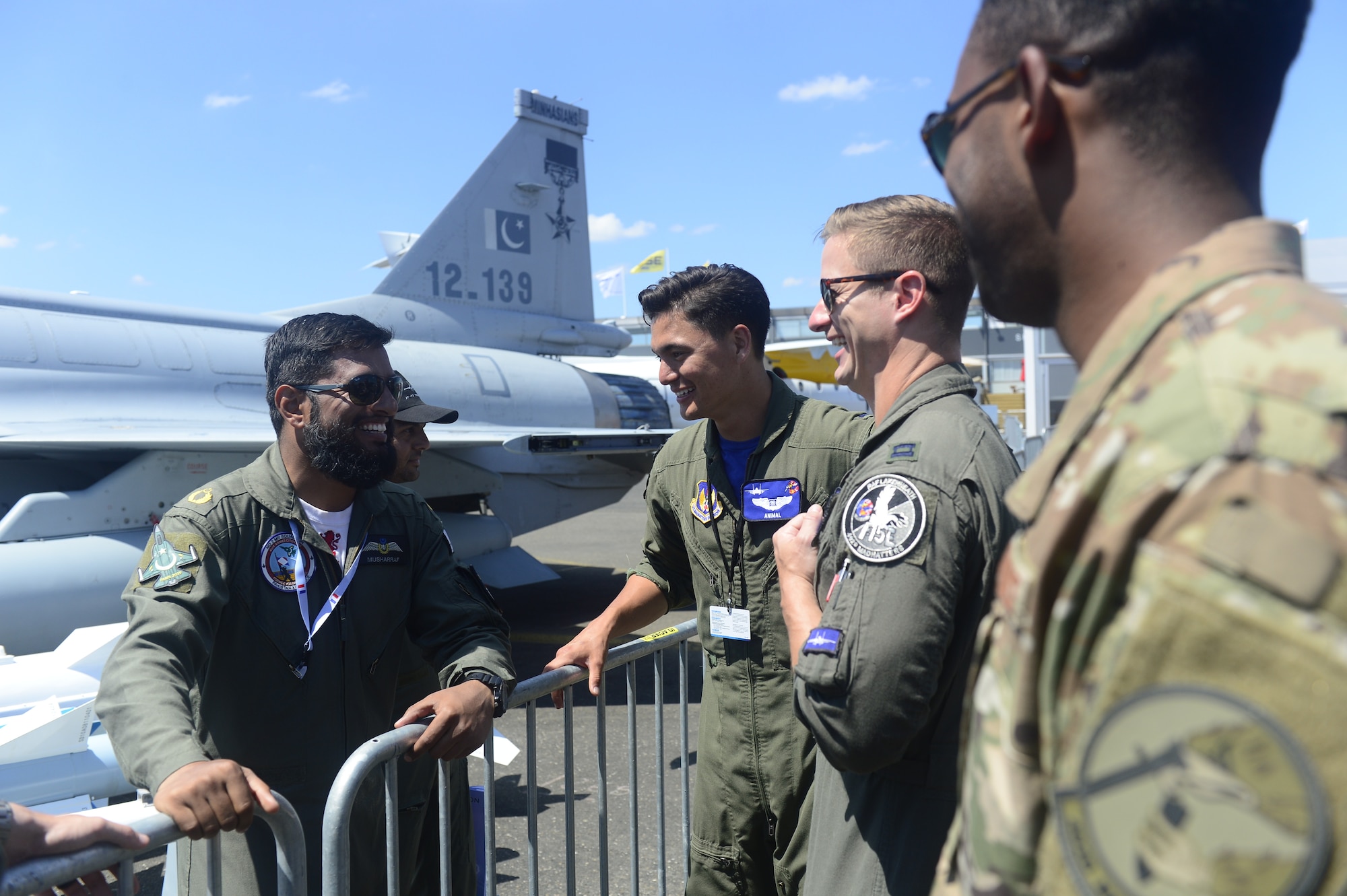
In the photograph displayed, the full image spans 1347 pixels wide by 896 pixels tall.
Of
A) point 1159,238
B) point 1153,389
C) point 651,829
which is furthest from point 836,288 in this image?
point 651,829

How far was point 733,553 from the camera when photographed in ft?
8.54

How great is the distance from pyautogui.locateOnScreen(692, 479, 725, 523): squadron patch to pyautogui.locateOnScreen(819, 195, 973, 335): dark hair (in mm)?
926

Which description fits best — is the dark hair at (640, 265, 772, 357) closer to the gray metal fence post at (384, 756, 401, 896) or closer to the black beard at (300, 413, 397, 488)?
the black beard at (300, 413, 397, 488)

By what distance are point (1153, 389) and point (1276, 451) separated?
0.36 ft

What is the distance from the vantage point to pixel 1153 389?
0.70m

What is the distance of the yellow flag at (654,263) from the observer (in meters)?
40.6

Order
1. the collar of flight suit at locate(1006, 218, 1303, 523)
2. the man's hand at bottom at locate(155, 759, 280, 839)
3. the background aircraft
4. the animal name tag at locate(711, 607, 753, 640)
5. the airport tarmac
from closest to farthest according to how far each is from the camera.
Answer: the collar of flight suit at locate(1006, 218, 1303, 523)
the man's hand at bottom at locate(155, 759, 280, 839)
the animal name tag at locate(711, 607, 753, 640)
the airport tarmac
the background aircraft

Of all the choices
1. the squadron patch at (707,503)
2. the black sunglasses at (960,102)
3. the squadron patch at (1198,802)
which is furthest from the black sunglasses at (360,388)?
the squadron patch at (1198,802)

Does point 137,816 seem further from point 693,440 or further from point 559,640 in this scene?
point 559,640

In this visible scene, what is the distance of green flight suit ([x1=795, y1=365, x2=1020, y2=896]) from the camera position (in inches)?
57.5

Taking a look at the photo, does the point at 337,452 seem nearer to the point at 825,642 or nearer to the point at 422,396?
the point at 825,642

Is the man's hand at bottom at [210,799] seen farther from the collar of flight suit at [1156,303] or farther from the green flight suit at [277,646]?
the collar of flight suit at [1156,303]

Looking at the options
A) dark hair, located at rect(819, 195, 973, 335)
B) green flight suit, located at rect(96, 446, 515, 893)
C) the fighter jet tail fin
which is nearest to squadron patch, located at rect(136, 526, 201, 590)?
green flight suit, located at rect(96, 446, 515, 893)

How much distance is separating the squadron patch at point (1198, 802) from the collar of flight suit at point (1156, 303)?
0.72ft
